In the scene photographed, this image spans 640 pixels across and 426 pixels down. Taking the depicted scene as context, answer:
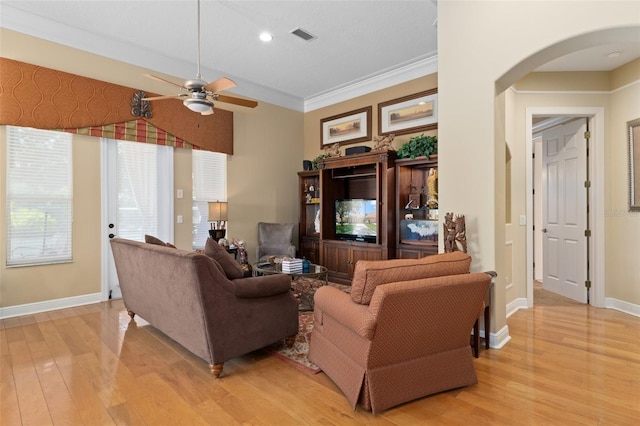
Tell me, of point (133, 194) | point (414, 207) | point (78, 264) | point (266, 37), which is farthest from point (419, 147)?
point (78, 264)

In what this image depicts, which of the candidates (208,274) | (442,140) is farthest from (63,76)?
(442,140)

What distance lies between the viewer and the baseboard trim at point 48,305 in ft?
12.6

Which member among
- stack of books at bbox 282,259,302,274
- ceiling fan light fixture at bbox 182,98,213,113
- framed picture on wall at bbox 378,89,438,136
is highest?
framed picture on wall at bbox 378,89,438,136

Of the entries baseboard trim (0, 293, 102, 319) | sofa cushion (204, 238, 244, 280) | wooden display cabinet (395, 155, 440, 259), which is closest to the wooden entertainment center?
wooden display cabinet (395, 155, 440, 259)

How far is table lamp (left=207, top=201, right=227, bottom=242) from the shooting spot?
17.0 feet

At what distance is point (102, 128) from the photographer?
4.37m

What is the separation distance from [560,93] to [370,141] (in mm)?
2705

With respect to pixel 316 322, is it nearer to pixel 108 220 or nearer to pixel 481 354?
pixel 481 354

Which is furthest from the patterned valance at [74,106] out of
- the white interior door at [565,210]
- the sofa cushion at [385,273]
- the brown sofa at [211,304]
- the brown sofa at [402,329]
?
the white interior door at [565,210]

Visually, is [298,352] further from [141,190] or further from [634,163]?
[634,163]

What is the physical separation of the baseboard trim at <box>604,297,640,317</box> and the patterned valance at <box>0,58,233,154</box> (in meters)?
6.10

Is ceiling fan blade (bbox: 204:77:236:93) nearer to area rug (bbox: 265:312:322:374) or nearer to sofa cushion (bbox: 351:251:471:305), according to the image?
sofa cushion (bbox: 351:251:471:305)

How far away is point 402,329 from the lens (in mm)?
2053

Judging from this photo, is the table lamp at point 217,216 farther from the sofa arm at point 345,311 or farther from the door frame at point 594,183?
the door frame at point 594,183
